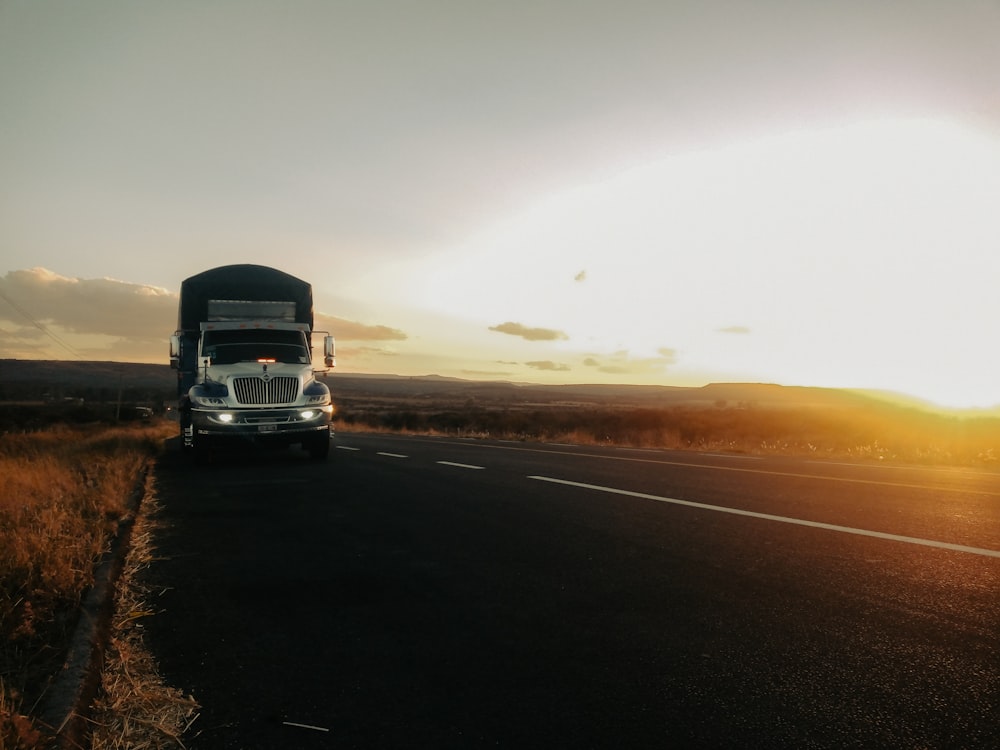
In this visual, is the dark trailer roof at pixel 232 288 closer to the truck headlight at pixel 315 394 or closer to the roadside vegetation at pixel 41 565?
the truck headlight at pixel 315 394

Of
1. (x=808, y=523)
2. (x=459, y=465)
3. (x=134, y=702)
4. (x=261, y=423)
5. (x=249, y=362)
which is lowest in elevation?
(x=134, y=702)

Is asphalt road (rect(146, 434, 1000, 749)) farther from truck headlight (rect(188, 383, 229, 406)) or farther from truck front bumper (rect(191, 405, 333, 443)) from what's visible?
truck headlight (rect(188, 383, 229, 406))

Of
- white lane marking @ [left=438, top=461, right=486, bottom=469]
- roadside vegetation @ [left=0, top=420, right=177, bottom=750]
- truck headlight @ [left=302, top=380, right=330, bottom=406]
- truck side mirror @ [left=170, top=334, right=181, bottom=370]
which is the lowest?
roadside vegetation @ [left=0, top=420, right=177, bottom=750]

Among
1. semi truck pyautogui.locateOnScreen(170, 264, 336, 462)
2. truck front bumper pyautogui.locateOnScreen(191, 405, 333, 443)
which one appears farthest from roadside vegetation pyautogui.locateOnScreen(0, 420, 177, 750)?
semi truck pyautogui.locateOnScreen(170, 264, 336, 462)

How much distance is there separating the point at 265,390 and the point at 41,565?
8611 mm

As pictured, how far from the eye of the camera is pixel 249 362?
13797 mm

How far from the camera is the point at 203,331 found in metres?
14.4

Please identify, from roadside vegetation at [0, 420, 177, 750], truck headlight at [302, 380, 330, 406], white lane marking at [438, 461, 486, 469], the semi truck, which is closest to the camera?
roadside vegetation at [0, 420, 177, 750]

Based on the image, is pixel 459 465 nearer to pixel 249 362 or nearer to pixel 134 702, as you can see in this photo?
pixel 249 362

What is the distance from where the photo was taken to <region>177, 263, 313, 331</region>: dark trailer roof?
15.4m

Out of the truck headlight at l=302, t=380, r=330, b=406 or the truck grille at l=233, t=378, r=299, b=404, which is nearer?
the truck grille at l=233, t=378, r=299, b=404

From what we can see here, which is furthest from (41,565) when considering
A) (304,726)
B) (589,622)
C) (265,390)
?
(265,390)

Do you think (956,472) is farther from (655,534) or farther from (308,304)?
(308,304)

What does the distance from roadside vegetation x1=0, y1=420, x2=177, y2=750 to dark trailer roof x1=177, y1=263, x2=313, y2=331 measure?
5419mm
